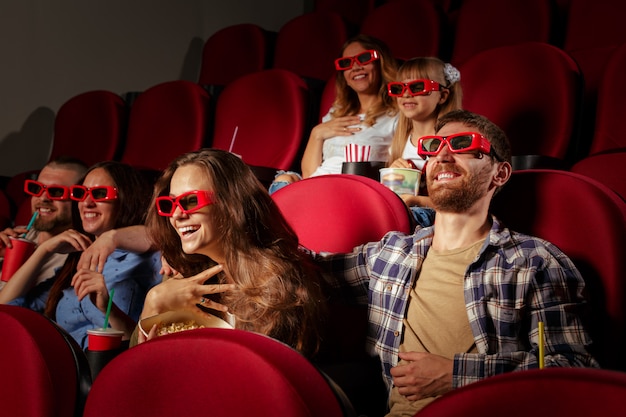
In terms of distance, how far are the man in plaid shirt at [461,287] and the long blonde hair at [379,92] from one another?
319 mm

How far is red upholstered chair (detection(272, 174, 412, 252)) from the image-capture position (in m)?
0.56

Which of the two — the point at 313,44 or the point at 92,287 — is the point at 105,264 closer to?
the point at 92,287

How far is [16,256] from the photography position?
0.77m

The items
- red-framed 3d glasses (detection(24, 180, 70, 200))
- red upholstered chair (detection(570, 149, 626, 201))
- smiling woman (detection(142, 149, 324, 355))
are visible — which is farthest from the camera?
red-framed 3d glasses (detection(24, 180, 70, 200))

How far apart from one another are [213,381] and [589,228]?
309 millimetres

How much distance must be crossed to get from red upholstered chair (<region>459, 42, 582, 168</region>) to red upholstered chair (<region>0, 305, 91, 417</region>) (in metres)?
0.45

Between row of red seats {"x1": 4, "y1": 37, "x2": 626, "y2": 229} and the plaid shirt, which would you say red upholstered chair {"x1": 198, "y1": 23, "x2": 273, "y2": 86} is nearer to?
row of red seats {"x1": 4, "y1": 37, "x2": 626, "y2": 229}

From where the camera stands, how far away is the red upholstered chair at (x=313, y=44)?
1.21 m

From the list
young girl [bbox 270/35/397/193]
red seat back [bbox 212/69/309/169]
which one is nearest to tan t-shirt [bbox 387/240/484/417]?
young girl [bbox 270/35/397/193]

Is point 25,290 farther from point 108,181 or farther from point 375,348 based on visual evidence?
point 375,348

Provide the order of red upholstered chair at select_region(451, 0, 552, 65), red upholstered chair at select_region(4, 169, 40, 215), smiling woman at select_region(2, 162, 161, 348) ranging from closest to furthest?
smiling woman at select_region(2, 162, 161, 348)
red upholstered chair at select_region(451, 0, 552, 65)
red upholstered chair at select_region(4, 169, 40, 215)

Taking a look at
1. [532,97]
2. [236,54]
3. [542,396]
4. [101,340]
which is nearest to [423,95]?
[532,97]

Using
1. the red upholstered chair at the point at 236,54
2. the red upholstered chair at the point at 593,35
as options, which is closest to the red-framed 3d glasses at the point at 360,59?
the red upholstered chair at the point at 593,35

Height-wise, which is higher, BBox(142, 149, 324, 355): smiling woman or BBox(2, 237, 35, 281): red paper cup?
BBox(142, 149, 324, 355): smiling woman
